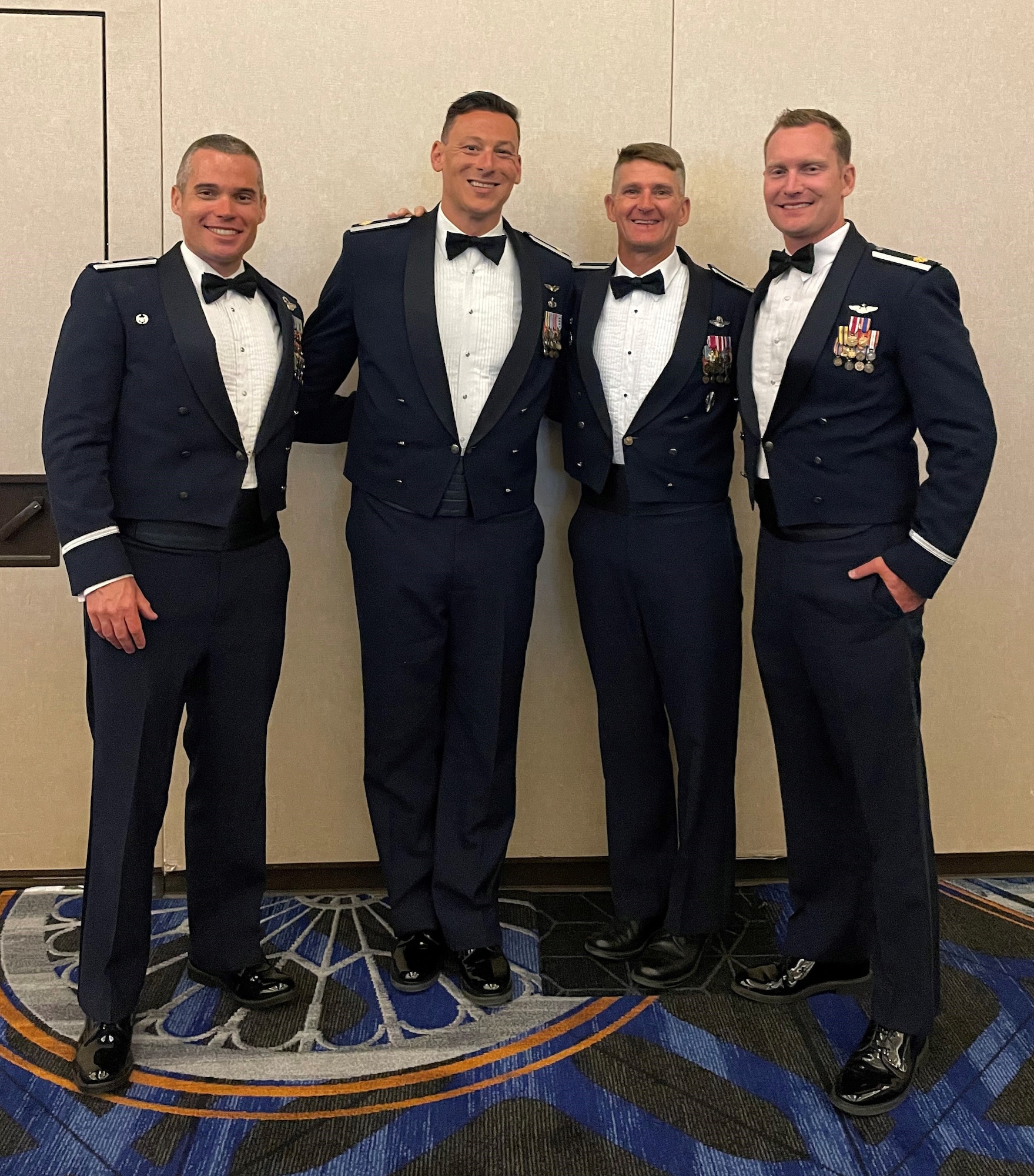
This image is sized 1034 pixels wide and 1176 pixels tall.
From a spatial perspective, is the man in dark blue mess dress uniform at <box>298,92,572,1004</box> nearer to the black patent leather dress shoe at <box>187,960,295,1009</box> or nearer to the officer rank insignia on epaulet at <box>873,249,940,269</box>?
the black patent leather dress shoe at <box>187,960,295,1009</box>

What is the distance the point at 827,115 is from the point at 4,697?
2515mm

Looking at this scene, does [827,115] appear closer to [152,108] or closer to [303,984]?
[152,108]

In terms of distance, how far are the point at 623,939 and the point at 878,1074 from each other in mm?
723

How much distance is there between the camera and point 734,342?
2.58 metres

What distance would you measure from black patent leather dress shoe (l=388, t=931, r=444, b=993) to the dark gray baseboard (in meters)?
0.44

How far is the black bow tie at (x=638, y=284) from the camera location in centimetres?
253

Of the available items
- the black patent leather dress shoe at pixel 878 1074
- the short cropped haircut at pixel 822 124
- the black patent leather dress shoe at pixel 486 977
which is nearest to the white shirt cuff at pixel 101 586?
the black patent leather dress shoe at pixel 486 977

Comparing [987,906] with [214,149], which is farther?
[987,906]

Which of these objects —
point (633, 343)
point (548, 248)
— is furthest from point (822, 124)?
point (548, 248)

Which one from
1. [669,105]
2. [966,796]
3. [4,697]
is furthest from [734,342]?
[4,697]

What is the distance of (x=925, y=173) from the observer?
9.73ft

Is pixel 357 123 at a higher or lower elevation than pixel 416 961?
higher

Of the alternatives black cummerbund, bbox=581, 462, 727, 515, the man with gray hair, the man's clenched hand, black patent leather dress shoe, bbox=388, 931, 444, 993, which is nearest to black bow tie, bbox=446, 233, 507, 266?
the man with gray hair

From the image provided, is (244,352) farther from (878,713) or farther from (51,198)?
(878,713)
